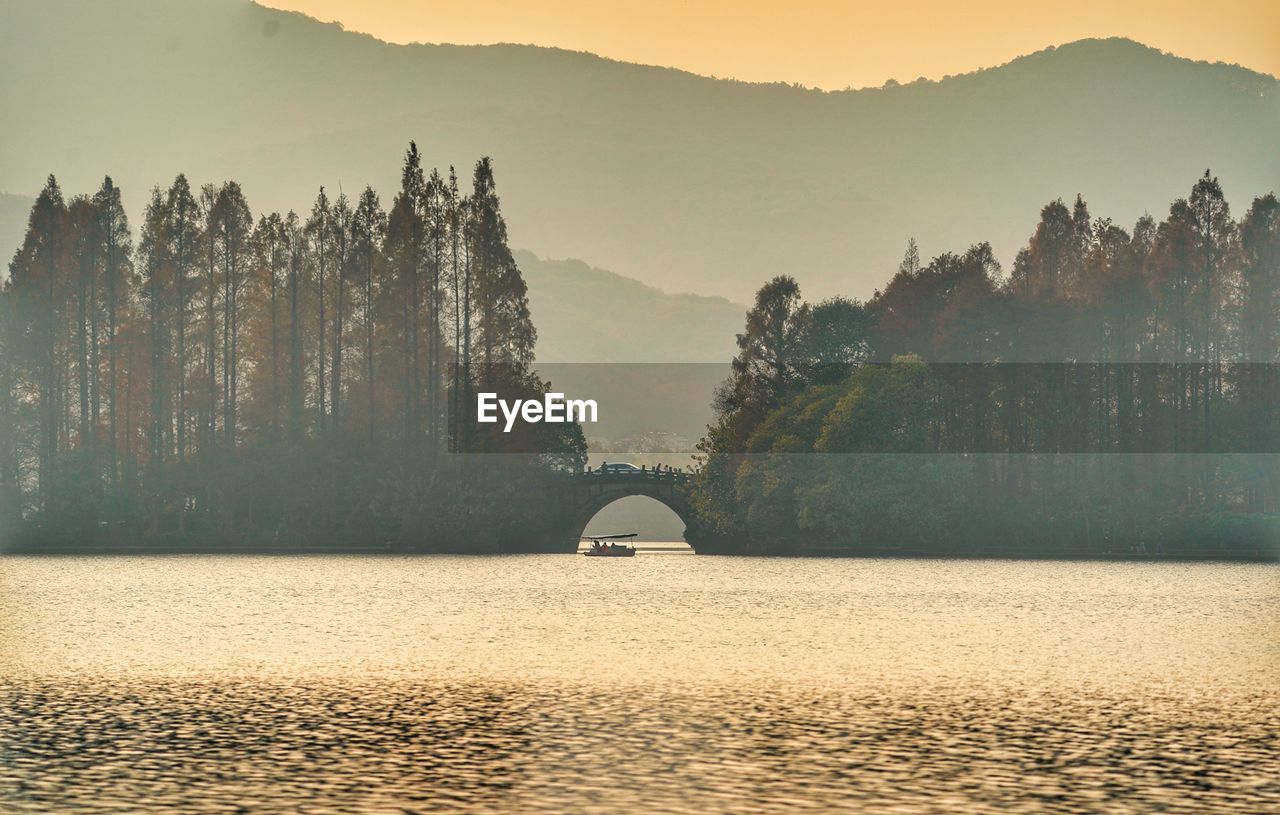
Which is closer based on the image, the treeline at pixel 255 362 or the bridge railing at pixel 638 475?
the treeline at pixel 255 362

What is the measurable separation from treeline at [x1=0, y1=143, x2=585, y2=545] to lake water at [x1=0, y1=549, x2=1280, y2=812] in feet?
98.8

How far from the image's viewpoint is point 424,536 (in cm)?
11112

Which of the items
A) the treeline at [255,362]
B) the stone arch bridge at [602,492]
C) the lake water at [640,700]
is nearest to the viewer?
the lake water at [640,700]

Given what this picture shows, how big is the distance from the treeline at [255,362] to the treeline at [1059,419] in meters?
17.6

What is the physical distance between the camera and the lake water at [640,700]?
94.7 feet

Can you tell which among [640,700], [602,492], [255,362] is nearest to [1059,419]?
[602,492]

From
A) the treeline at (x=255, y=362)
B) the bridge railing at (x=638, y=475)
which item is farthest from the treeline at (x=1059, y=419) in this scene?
the treeline at (x=255, y=362)

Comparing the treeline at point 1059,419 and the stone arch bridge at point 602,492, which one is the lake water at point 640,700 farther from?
the stone arch bridge at point 602,492

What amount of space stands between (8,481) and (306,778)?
91983 millimetres

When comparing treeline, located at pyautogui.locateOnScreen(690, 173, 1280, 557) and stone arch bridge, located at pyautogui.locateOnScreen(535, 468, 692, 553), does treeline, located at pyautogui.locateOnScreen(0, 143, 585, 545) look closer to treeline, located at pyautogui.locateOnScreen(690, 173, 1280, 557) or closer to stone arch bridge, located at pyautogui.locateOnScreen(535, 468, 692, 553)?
stone arch bridge, located at pyautogui.locateOnScreen(535, 468, 692, 553)

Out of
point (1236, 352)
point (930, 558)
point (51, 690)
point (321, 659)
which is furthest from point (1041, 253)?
point (51, 690)

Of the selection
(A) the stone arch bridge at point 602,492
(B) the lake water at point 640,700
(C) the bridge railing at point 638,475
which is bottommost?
(B) the lake water at point 640,700

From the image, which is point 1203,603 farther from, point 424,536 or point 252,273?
point 252,273

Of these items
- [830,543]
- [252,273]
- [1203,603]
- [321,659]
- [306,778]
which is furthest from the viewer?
[252,273]
